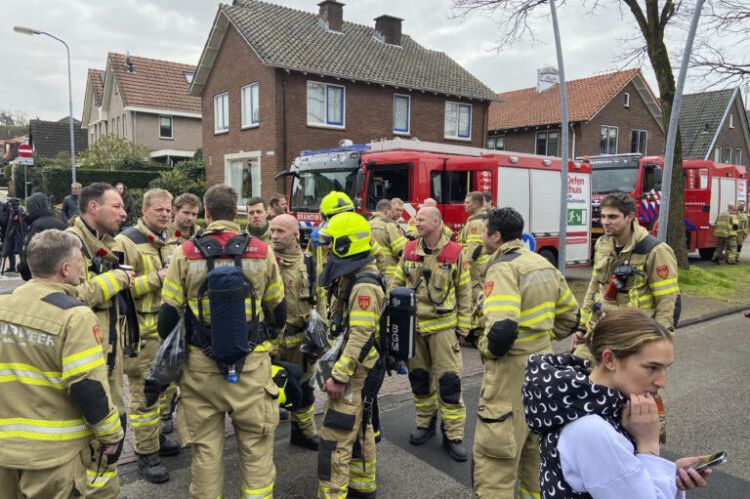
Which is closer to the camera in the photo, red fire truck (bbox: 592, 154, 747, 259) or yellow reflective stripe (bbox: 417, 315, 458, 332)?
yellow reflective stripe (bbox: 417, 315, 458, 332)

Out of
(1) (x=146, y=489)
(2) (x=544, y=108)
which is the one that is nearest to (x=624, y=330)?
(1) (x=146, y=489)

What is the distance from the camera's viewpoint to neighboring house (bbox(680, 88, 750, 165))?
3706 centimetres

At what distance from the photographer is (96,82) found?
36719 mm

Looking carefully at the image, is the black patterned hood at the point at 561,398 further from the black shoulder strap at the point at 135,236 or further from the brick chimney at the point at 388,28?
the brick chimney at the point at 388,28

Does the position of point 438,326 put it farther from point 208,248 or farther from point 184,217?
point 184,217

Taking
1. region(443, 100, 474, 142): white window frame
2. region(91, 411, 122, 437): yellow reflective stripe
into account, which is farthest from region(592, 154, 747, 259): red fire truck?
region(91, 411, 122, 437): yellow reflective stripe

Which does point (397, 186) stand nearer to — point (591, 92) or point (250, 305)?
point (250, 305)

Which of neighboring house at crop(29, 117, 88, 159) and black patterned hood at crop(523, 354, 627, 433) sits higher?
neighboring house at crop(29, 117, 88, 159)

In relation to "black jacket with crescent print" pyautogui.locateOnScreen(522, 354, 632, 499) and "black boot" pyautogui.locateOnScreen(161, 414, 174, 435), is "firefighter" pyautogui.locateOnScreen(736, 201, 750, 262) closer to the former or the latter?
"black boot" pyautogui.locateOnScreen(161, 414, 174, 435)

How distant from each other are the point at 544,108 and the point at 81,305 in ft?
107

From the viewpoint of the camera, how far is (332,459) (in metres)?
3.39

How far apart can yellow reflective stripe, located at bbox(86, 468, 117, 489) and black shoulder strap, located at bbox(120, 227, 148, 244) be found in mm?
1721

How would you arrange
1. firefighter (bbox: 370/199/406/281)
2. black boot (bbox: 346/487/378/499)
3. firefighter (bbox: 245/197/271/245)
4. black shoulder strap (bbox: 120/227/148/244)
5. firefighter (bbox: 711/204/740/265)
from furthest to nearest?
firefighter (bbox: 711/204/740/265)
firefighter (bbox: 370/199/406/281)
firefighter (bbox: 245/197/271/245)
black shoulder strap (bbox: 120/227/148/244)
black boot (bbox: 346/487/378/499)

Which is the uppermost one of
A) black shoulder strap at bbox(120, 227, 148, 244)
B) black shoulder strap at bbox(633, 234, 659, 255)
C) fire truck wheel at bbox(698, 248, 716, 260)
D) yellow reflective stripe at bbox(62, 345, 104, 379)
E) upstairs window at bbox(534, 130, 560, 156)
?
upstairs window at bbox(534, 130, 560, 156)
